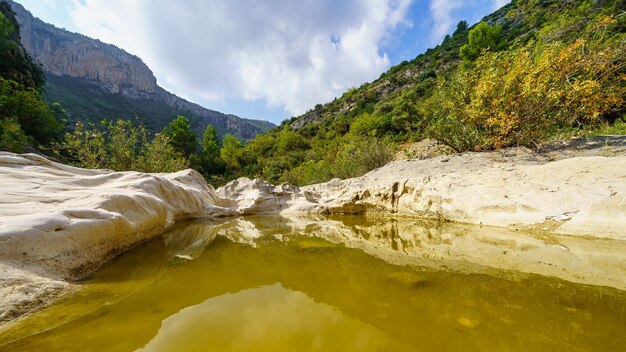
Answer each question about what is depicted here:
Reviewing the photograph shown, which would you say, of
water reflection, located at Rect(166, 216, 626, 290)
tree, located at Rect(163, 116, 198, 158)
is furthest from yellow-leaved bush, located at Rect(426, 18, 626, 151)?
tree, located at Rect(163, 116, 198, 158)

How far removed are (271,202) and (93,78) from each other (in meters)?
102

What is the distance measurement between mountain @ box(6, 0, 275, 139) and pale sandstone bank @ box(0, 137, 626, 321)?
53.5 meters

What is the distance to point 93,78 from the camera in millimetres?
79000

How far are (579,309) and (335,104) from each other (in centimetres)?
4630

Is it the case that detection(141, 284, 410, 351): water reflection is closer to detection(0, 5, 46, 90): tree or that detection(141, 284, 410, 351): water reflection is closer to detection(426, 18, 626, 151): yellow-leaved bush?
detection(426, 18, 626, 151): yellow-leaved bush

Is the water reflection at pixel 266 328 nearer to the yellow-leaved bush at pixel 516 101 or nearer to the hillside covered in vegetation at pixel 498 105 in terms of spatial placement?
the hillside covered in vegetation at pixel 498 105

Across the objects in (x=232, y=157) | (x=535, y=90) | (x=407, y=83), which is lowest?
(x=535, y=90)

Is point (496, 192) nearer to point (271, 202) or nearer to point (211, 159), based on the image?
point (271, 202)

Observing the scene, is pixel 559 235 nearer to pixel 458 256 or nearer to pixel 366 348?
pixel 458 256

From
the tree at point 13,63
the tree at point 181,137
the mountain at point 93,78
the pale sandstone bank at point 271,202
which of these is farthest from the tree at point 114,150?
the mountain at point 93,78

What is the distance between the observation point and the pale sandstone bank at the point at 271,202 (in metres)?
2.28

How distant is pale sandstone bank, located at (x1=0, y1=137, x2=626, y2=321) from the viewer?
2.28 m

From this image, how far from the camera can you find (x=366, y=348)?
1.42m

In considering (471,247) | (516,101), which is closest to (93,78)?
(516,101)
